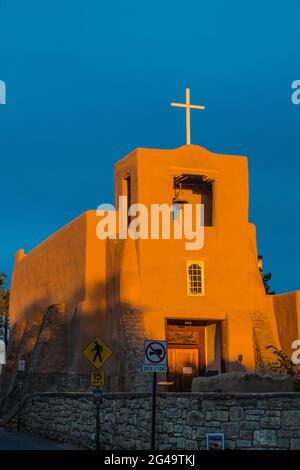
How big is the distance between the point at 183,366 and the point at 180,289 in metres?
3.35

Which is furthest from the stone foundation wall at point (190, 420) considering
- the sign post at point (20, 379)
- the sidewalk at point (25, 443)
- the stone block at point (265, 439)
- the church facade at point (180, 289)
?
the church facade at point (180, 289)

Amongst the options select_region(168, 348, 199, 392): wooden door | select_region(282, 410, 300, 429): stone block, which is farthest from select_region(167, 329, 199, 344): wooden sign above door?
select_region(282, 410, 300, 429): stone block

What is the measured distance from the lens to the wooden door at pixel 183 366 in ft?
109

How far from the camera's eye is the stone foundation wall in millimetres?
15836

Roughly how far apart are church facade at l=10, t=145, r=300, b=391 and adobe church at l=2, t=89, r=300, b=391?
0.13 ft

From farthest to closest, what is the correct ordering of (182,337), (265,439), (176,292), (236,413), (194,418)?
1. (182,337)
2. (176,292)
3. (194,418)
4. (236,413)
5. (265,439)

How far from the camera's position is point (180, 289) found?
32.5m

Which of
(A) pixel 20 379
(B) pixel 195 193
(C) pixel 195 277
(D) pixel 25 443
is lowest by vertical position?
(D) pixel 25 443

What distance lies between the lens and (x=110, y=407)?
68.1 ft

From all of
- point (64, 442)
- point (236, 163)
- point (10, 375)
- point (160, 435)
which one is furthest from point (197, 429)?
point (10, 375)

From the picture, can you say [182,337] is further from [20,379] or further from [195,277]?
[20,379]

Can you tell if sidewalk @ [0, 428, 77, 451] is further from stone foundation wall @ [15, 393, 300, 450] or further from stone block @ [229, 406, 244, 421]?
stone block @ [229, 406, 244, 421]

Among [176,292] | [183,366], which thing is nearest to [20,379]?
[183,366]
